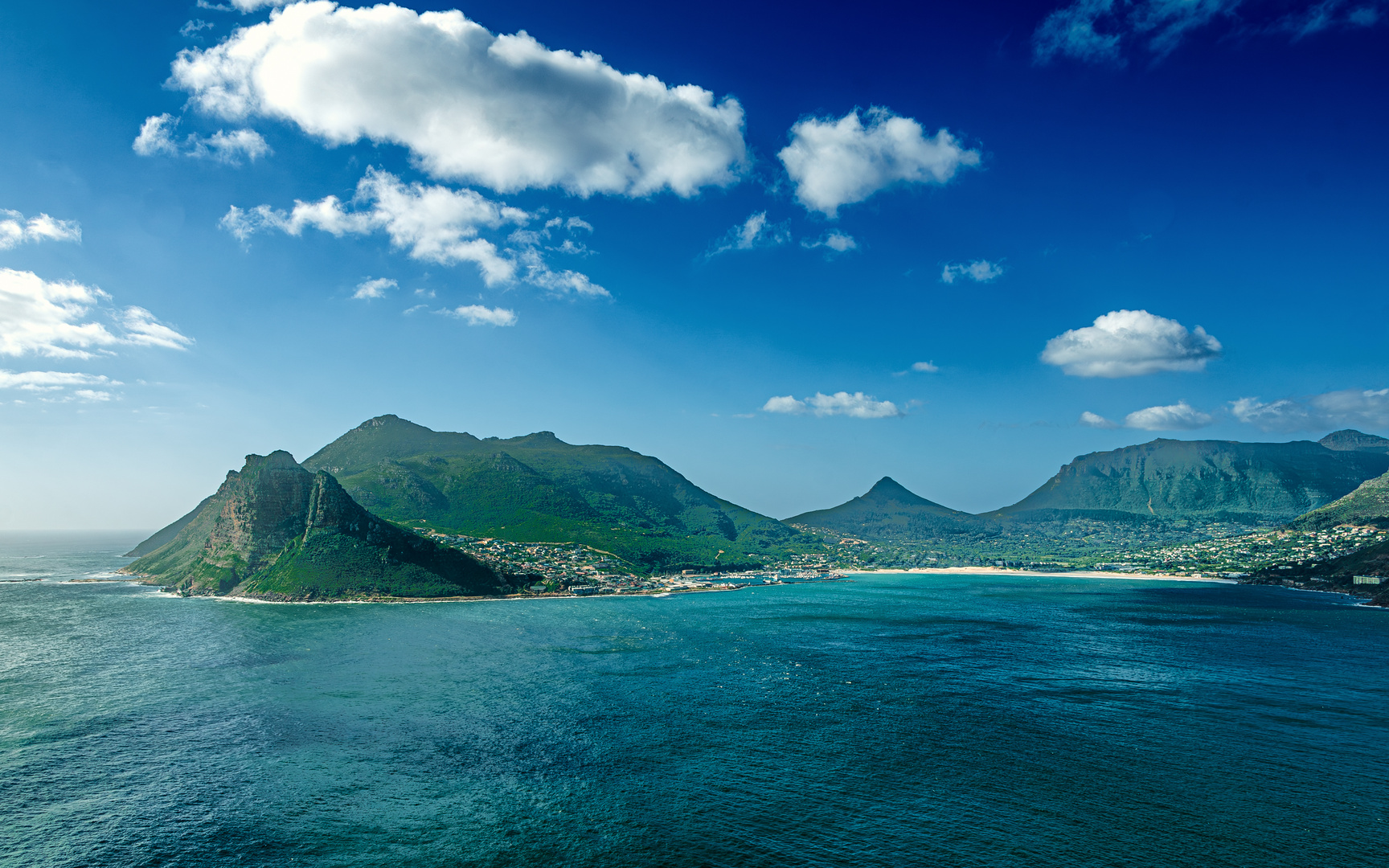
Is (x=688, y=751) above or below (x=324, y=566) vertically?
below

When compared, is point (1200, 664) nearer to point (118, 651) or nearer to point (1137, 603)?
point (1137, 603)

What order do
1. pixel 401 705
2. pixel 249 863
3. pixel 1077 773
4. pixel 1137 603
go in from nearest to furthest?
pixel 249 863 < pixel 1077 773 < pixel 401 705 < pixel 1137 603

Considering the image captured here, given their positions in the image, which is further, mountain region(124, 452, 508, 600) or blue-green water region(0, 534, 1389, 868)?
mountain region(124, 452, 508, 600)

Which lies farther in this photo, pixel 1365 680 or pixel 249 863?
pixel 1365 680

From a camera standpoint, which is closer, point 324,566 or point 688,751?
point 688,751

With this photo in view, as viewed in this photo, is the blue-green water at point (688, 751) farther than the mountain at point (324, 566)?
No

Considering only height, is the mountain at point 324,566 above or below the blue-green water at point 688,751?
above

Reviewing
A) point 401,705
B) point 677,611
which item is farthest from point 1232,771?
point 677,611

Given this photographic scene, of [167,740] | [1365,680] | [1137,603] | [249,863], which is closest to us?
[249,863]
